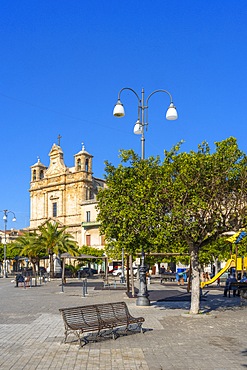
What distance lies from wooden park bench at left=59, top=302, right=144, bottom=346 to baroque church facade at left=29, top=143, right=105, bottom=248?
191 feet

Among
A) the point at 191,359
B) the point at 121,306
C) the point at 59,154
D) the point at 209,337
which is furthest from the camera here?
the point at 59,154

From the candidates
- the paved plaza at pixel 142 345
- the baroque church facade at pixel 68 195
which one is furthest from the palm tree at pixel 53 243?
the paved plaza at pixel 142 345

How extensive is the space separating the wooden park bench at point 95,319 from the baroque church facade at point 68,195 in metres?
58.1

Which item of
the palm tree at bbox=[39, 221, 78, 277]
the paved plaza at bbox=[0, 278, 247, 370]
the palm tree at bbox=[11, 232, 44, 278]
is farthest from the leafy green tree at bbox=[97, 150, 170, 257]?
the palm tree at bbox=[11, 232, 44, 278]

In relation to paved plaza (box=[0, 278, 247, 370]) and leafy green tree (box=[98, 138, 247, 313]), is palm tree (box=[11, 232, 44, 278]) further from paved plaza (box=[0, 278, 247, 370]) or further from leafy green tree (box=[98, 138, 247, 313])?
leafy green tree (box=[98, 138, 247, 313])

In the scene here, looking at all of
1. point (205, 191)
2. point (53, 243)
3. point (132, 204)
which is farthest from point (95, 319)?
point (53, 243)

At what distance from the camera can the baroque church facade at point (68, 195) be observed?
72.6 metres

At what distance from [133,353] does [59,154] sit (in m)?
69.6

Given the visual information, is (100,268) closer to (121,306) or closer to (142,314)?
(142,314)

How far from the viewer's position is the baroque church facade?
72625mm

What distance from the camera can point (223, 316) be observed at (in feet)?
52.2

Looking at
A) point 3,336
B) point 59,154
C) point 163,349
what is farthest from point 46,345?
point 59,154

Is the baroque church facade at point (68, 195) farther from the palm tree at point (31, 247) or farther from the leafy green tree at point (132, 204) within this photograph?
the leafy green tree at point (132, 204)

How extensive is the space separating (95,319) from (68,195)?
65543 millimetres
